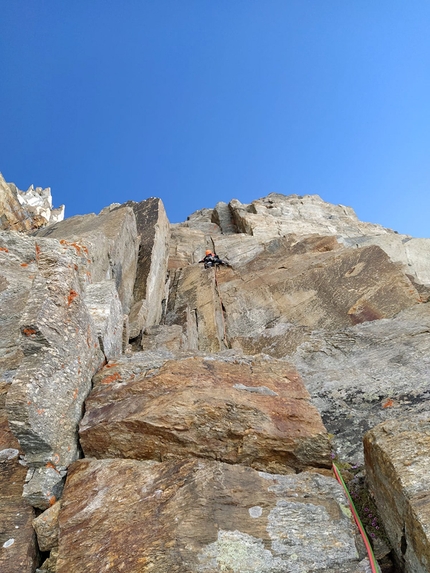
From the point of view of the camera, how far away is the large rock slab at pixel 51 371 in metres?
5.43

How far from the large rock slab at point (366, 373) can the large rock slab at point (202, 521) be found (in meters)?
2.52

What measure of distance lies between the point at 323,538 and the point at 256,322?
1295 cm

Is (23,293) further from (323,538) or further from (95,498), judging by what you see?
(323,538)

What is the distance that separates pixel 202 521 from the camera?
4441 millimetres

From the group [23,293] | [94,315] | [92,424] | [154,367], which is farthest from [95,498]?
Result: [23,293]

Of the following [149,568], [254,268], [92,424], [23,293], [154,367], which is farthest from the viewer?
[254,268]

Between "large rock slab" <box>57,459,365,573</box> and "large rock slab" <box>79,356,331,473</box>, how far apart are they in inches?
14.5

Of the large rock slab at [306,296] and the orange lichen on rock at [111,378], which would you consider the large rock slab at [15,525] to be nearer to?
the orange lichen on rock at [111,378]

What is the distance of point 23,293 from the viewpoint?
10586 millimetres

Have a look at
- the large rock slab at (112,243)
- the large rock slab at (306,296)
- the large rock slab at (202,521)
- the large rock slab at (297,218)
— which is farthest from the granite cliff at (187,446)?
the large rock slab at (297,218)

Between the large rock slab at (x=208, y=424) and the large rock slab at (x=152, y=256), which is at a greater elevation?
the large rock slab at (x=152, y=256)

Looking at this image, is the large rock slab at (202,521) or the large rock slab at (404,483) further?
the large rock slab at (202,521)

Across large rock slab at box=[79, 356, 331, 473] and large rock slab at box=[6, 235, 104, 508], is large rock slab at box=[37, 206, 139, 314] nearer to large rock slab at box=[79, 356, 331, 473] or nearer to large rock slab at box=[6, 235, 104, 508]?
large rock slab at box=[6, 235, 104, 508]

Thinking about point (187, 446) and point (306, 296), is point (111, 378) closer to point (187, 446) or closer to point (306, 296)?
point (187, 446)
